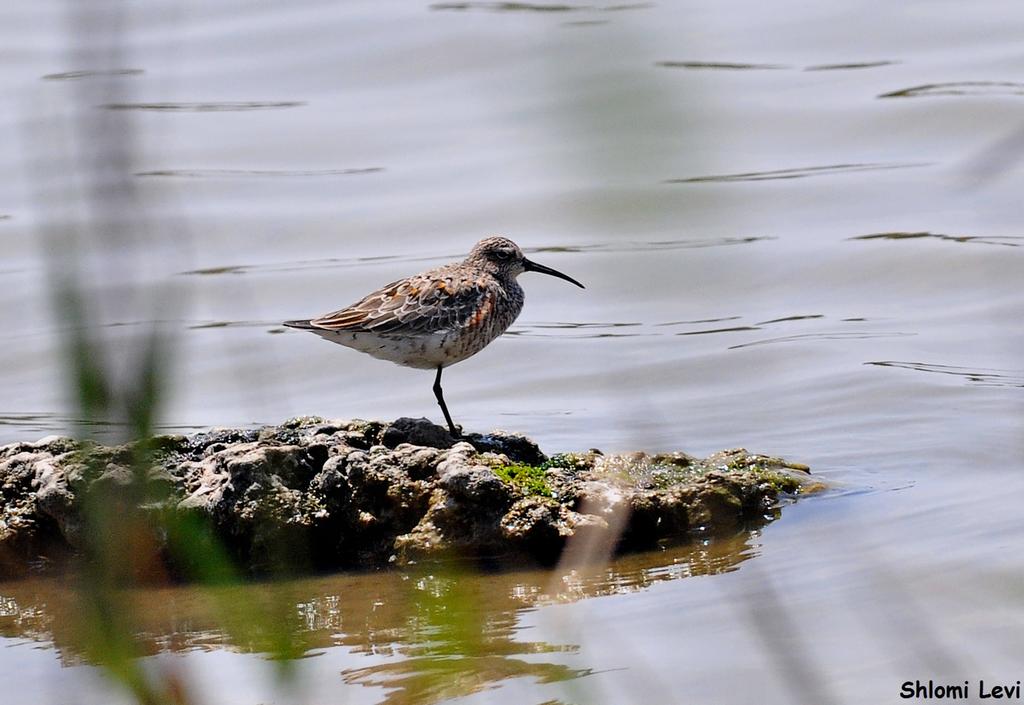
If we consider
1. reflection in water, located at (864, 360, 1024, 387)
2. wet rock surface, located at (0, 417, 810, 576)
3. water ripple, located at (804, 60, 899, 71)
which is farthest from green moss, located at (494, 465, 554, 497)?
water ripple, located at (804, 60, 899, 71)

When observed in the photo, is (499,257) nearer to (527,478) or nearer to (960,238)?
(527,478)

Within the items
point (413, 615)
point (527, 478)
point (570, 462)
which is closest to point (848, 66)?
point (570, 462)

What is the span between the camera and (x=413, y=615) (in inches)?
173

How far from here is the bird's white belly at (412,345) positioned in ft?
20.7

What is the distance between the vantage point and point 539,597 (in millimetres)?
4625

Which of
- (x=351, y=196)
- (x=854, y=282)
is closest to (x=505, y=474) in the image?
(x=854, y=282)

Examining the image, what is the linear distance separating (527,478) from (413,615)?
880 mm

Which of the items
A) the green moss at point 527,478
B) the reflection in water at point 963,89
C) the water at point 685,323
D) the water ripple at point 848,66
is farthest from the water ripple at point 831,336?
the water ripple at point 848,66

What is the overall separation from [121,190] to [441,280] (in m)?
5.23

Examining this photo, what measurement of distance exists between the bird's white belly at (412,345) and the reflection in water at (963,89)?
7.00 m

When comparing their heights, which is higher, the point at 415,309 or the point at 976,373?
the point at 415,309

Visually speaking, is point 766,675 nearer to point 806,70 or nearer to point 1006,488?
point 1006,488

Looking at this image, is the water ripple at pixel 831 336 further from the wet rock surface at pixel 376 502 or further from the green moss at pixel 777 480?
the wet rock surface at pixel 376 502

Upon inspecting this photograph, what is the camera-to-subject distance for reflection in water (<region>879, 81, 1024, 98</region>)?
39.3 feet
